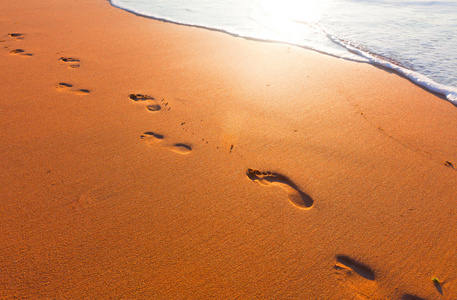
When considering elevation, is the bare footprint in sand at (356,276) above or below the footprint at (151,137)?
below

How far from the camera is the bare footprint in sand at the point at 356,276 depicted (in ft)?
4.36

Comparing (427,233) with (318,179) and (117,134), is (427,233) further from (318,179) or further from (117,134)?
(117,134)

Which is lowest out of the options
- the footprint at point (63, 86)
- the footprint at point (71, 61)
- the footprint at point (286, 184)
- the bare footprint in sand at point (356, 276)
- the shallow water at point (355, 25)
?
the bare footprint in sand at point (356, 276)

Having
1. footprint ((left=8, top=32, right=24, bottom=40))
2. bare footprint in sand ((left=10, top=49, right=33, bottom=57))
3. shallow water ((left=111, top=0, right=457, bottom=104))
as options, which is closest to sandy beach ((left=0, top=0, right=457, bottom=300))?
bare footprint in sand ((left=10, top=49, right=33, bottom=57))

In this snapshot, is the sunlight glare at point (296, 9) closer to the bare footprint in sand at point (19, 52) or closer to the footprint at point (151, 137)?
the bare footprint in sand at point (19, 52)

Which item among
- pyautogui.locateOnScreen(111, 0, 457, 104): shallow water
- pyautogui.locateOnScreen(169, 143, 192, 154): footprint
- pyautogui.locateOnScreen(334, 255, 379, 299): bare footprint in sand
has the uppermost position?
pyautogui.locateOnScreen(111, 0, 457, 104): shallow water

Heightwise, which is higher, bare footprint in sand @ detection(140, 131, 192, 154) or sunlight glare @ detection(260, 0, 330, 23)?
sunlight glare @ detection(260, 0, 330, 23)

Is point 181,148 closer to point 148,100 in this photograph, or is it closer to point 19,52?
point 148,100

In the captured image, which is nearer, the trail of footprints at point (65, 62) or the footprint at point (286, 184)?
the footprint at point (286, 184)

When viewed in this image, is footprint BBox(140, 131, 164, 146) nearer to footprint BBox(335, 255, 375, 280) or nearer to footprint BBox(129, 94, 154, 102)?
footprint BBox(129, 94, 154, 102)

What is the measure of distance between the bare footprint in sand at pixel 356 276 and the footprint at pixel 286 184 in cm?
39

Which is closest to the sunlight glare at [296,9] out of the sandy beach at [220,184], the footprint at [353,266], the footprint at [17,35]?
the sandy beach at [220,184]

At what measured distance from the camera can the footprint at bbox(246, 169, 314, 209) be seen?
1734 mm

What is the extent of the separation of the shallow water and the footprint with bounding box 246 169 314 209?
2469 millimetres
